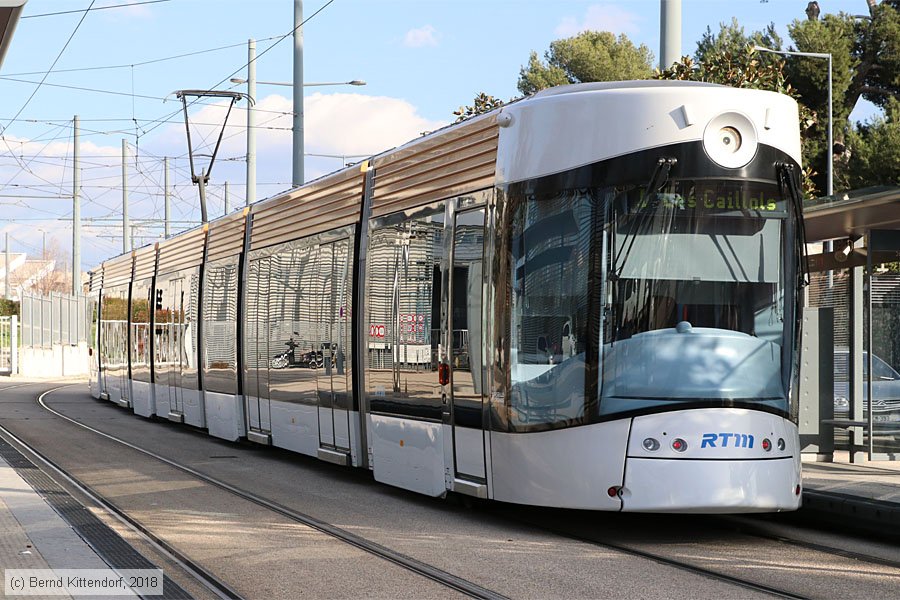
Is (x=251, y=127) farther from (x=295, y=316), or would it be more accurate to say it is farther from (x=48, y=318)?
(x=48, y=318)

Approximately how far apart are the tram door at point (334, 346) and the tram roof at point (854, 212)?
471cm

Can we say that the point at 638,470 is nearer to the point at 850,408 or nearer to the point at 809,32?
the point at 850,408

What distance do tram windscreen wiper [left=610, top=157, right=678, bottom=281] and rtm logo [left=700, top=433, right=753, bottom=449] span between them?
1.32m

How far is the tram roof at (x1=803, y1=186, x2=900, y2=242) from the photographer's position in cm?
1135

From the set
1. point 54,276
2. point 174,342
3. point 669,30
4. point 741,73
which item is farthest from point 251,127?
point 54,276

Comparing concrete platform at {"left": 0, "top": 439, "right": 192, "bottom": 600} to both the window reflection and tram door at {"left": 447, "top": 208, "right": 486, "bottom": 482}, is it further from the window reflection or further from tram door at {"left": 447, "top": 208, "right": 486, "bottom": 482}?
the window reflection

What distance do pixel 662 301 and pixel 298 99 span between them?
55.7 feet

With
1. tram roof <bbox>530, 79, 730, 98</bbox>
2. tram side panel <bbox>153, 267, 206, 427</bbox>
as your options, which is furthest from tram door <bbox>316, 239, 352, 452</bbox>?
tram side panel <bbox>153, 267, 206, 427</bbox>

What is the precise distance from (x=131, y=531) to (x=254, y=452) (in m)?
7.39

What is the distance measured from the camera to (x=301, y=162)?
2503cm

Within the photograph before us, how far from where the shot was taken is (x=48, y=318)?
52.3 m

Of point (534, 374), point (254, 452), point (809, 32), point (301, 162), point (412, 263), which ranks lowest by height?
point (254, 452)

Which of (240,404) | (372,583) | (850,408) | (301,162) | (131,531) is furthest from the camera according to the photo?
(301,162)

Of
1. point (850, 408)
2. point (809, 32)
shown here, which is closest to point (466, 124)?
point (850, 408)
